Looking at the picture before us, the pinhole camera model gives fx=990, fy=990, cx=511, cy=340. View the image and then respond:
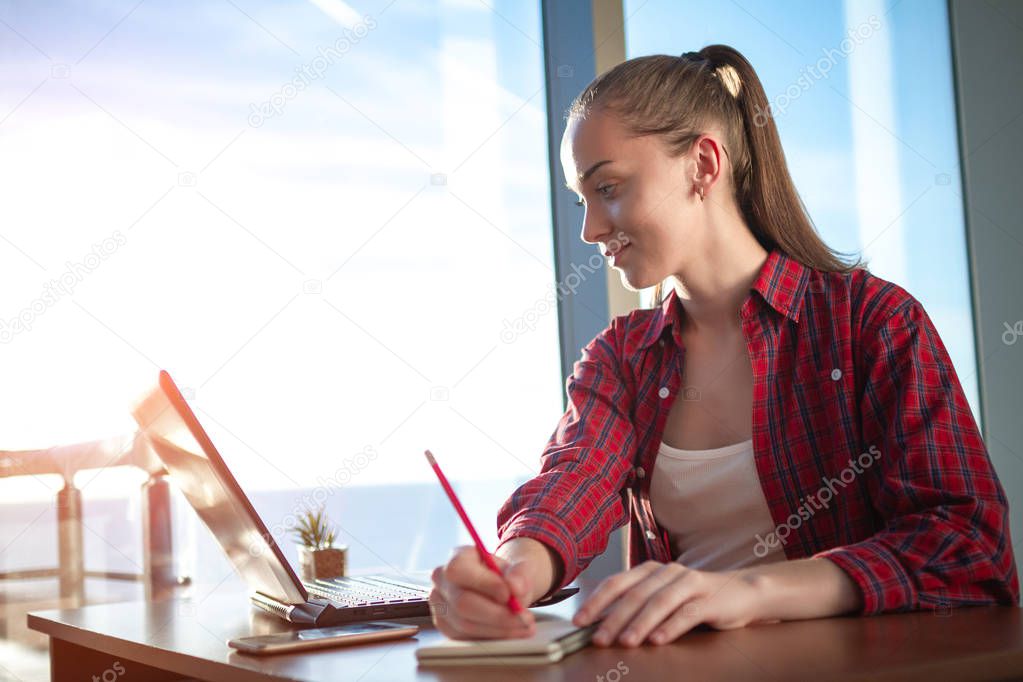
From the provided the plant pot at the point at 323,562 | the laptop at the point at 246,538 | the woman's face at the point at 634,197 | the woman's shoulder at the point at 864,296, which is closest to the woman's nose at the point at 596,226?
the woman's face at the point at 634,197

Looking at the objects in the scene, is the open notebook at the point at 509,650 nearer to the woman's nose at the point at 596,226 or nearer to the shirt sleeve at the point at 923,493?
the shirt sleeve at the point at 923,493

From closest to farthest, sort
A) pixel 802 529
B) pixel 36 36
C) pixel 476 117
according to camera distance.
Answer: pixel 802 529 → pixel 36 36 → pixel 476 117

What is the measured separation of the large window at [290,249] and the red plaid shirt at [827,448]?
2.92 ft

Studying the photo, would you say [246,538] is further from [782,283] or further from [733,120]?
[733,120]

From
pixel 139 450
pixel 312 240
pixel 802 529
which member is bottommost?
pixel 802 529

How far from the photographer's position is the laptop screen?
997 mm

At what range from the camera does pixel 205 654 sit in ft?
2.81

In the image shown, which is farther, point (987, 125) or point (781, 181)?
point (987, 125)

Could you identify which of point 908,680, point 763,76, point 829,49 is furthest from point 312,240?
point 908,680

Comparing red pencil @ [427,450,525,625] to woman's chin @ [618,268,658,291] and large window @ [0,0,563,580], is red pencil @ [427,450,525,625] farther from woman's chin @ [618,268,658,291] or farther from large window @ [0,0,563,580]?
large window @ [0,0,563,580]

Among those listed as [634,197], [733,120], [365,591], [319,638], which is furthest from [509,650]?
[733,120]

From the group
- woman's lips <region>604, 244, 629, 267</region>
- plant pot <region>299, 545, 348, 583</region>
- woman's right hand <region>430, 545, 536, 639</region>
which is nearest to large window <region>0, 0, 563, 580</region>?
plant pot <region>299, 545, 348, 583</region>

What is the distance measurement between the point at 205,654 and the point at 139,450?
1.51 m

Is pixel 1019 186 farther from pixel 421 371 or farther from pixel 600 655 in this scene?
pixel 600 655
